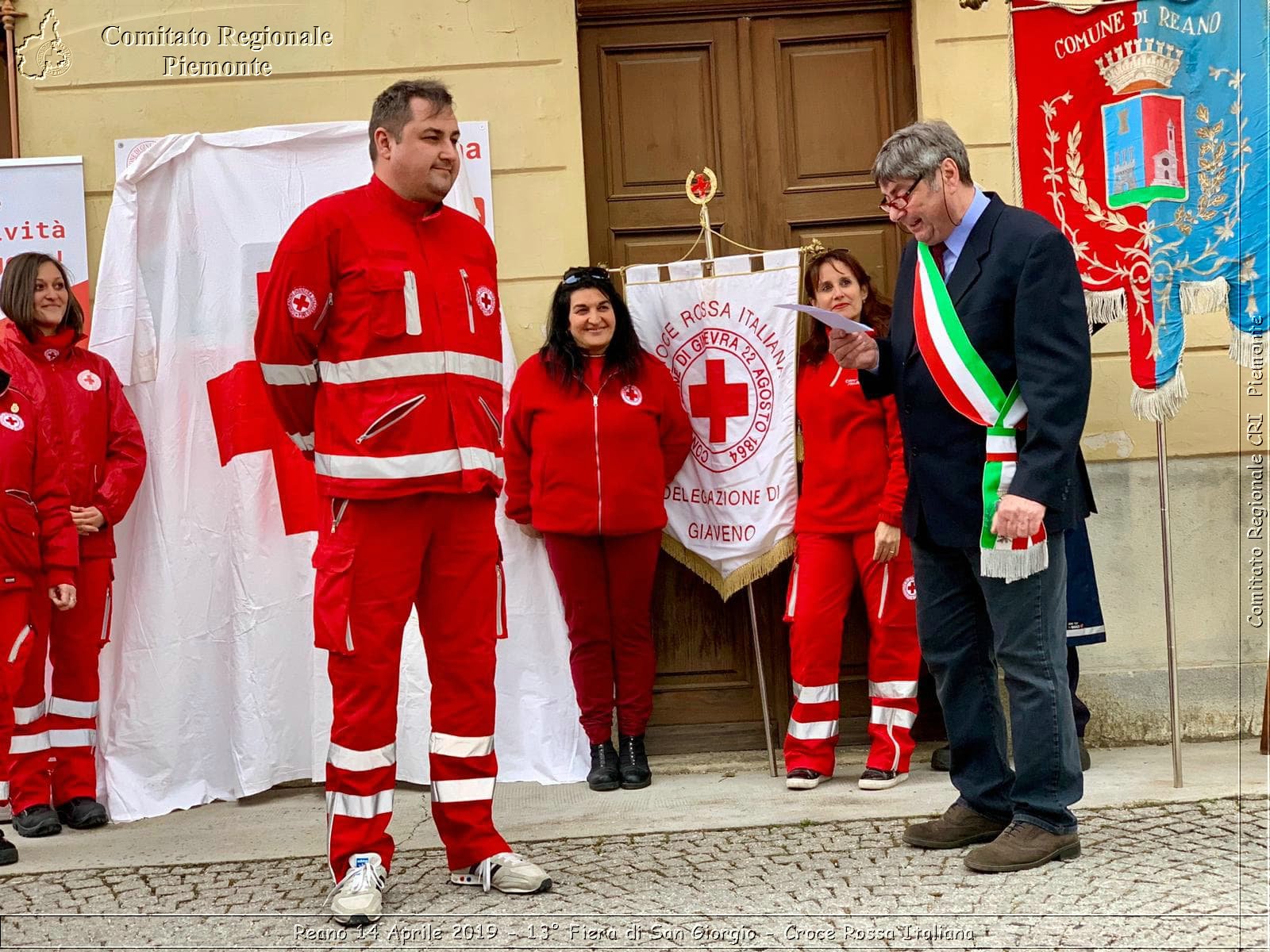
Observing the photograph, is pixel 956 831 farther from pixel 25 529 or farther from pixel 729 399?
pixel 25 529

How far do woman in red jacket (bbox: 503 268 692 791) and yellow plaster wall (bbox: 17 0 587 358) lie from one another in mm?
369

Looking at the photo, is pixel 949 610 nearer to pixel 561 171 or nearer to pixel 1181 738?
pixel 1181 738

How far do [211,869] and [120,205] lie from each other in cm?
252

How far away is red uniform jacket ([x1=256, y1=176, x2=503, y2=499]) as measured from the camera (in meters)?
3.42

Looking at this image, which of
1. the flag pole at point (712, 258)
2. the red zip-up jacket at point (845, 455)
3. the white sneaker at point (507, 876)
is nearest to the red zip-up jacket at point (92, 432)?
the white sneaker at point (507, 876)

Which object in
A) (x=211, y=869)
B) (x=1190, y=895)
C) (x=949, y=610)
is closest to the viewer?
(x=1190, y=895)

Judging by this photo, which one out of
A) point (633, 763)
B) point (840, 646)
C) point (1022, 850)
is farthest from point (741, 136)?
point (1022, 850)

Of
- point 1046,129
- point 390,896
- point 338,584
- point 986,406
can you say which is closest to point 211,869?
point 390,896

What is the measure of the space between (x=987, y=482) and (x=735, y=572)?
A: 1891mm

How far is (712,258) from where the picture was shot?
5.26 metres

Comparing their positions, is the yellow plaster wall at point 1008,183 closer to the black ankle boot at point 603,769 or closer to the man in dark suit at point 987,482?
the man in dark suit at point 987,482

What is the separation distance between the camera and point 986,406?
347cm

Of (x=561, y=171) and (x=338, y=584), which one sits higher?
(x=561, y=171)

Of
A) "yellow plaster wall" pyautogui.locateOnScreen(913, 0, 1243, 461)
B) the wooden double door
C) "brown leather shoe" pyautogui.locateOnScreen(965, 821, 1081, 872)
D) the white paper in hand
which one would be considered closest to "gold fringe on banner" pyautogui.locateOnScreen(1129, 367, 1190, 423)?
"yellow plaster wall" pyautogui.locateOnScreen(913, 0, 1243, 461)
